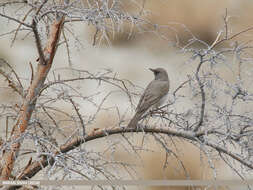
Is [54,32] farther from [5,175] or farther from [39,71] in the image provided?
[5,175]

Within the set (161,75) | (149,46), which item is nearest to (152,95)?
(161,75)

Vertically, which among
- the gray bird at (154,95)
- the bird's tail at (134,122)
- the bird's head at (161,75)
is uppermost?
the bird's head at (161,75)

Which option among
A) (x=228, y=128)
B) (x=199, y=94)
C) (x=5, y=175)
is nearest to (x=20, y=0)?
(x=5, y=175)

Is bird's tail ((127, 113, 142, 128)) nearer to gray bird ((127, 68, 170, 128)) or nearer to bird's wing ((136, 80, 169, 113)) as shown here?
gray bird ((127, 68, 170, 128))

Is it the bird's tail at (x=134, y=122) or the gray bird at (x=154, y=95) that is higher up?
the gray bird at (x=154, y=95)

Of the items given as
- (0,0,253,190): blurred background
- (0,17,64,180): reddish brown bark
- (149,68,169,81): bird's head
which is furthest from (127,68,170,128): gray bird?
(0,0,253,190): blurred background

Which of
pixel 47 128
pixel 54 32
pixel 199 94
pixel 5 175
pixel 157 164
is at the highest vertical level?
pixel 54 32

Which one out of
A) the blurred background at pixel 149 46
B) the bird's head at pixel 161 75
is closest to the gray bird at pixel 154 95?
the bird's head at pixel 161 75

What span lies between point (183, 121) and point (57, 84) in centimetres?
75

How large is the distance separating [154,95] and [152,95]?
3 centimetres

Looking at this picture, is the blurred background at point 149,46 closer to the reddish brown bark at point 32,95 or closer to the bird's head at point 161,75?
the bird's head at point 161,75

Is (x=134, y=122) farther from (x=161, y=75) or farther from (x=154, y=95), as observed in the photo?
(x=161, y=75)

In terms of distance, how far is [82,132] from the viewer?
311 cm

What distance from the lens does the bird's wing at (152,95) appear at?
3.98m
